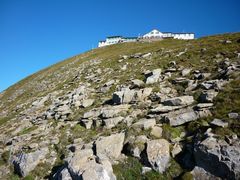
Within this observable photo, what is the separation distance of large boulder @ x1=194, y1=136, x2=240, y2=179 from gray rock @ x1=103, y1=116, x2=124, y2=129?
644cm

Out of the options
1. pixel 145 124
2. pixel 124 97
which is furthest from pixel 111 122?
pixel 124 97

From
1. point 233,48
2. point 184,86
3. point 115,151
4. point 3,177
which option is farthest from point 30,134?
point 233,48

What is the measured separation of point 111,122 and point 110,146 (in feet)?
11.3

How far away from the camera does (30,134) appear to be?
19.9 m

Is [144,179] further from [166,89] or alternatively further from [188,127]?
[166,89]

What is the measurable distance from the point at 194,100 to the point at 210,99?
1.31 meters

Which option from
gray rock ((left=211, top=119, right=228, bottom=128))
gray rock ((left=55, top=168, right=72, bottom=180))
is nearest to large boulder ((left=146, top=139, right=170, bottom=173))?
gray rock ((left=211, top=119, right=228, bottom=128))

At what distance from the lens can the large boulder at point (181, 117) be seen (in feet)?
47.0

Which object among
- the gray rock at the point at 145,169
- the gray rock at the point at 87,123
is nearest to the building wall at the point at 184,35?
the gray rock at the point at 87,123

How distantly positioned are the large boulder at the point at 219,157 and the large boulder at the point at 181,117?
2.65m

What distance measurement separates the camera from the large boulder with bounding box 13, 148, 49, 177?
15.0 metres

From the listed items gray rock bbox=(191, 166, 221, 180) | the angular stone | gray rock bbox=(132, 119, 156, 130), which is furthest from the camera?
gray rock bbox=(132, 119, 156, 130)

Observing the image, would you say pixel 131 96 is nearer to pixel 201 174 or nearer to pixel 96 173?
pixel 96 173

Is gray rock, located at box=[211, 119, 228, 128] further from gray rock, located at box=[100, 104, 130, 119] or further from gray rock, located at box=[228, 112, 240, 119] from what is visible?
gray rock, located at box=[100, 104, 130, 119]
